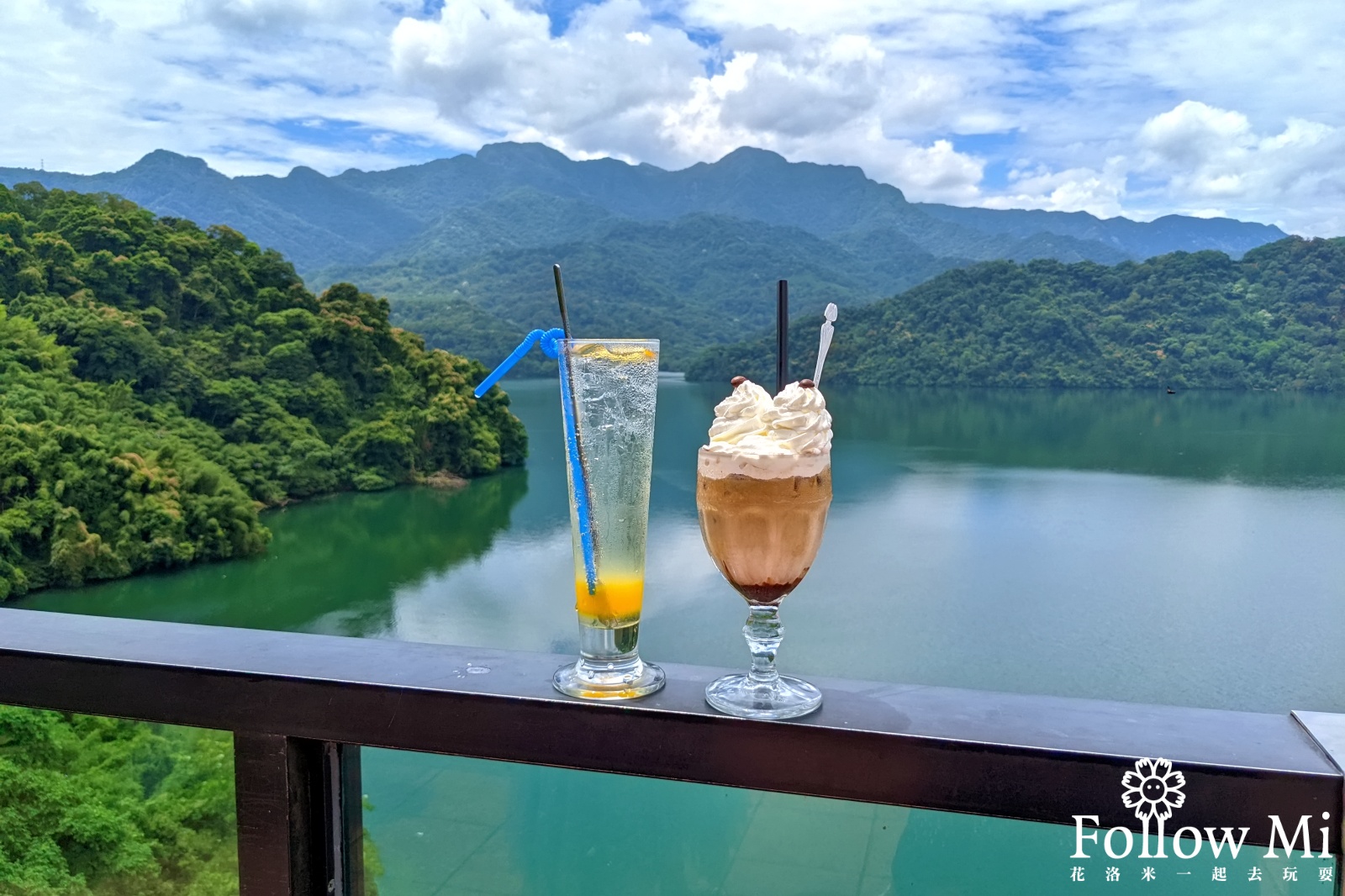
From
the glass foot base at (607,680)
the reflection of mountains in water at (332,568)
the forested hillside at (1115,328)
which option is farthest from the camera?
the forested hillside at (1115,328)

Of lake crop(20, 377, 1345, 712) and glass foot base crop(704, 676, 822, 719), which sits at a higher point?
glass foot base crop(704, 676, 822, 719)

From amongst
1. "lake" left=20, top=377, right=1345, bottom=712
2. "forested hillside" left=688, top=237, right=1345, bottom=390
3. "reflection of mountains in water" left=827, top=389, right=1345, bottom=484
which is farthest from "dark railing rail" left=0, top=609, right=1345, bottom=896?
"forested hillside" left=688, top=237, right=1345, bottom=390

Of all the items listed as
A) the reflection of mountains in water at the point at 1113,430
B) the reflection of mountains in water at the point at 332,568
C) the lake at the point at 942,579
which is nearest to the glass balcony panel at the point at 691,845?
the lake at the point at 942,579

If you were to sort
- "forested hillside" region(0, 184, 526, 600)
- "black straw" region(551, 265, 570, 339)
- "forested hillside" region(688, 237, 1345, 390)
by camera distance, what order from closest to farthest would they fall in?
"black straw" region(551, 265, 570, 339) → "forested hillside" region(0, 184, 526, 600) → "forested hillside" region(688, 237, 1345, 390)

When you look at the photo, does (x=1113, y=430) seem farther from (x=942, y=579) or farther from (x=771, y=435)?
(x=771, y=435)

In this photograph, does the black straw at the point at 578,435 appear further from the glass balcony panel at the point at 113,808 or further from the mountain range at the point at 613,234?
the mountain range at the point at 613,234

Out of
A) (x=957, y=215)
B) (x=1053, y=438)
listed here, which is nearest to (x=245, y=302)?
(x=1053, y=438)

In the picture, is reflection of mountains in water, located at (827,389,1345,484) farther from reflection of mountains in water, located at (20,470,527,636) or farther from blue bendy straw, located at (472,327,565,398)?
blue bendy straw, located at (472,327,565,398)
